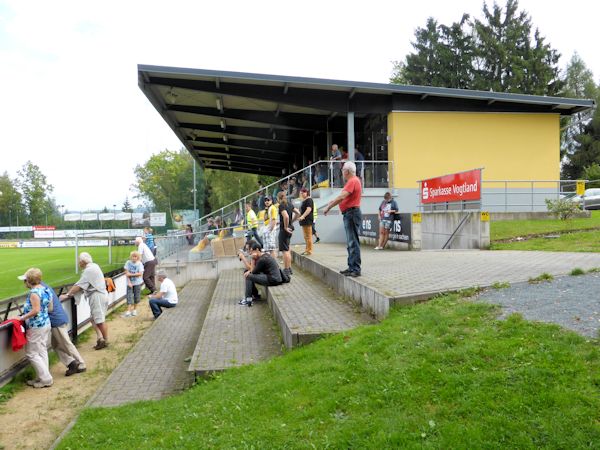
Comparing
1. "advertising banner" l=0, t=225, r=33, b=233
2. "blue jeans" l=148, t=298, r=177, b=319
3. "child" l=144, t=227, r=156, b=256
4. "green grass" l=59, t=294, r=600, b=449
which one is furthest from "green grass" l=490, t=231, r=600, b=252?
"advertising banner" l=0, t=225, r=33, b=233

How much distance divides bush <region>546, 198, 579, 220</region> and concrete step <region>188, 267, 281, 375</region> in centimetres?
1092

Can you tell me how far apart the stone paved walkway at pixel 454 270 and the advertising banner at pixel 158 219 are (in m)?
19.4

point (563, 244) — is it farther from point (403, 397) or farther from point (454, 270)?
point (403, 397)

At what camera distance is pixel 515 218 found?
1662 cm

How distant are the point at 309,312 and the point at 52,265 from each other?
25.0 metres

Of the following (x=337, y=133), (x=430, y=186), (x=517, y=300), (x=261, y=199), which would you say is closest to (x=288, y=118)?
(x=337, y=133)

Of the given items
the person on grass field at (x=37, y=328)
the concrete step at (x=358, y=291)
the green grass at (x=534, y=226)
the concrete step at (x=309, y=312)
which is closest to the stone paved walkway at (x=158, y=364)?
the person on grass field at (x=37, y=328)

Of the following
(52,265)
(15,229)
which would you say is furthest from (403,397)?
(15,229)

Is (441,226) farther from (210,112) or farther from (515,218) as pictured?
(210,112)

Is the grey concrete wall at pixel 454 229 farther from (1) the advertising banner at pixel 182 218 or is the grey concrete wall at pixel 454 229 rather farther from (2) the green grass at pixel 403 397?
(1) the advertising banner at pixel 182 218

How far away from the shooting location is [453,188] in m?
13.9

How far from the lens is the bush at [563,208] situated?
15352 millimetres

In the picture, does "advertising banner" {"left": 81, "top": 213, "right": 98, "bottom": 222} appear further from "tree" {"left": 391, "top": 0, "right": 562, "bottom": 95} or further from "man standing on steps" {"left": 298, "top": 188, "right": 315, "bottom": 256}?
"tree" {"left": 391, "top": 0, "right": 562, "bottom": 95}

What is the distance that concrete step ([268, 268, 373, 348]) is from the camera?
5.59 metres
